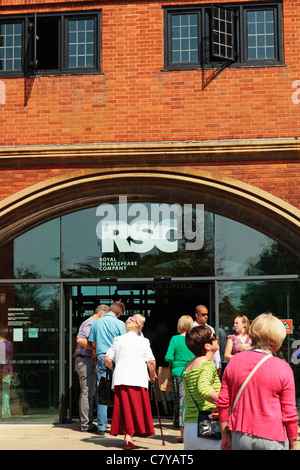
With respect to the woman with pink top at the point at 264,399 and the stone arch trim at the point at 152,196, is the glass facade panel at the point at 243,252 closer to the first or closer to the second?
the stone arch trim at the point at 152,196

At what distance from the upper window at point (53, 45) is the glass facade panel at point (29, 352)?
349 centimetres

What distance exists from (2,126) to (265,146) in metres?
4.10

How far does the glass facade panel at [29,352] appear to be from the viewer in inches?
461

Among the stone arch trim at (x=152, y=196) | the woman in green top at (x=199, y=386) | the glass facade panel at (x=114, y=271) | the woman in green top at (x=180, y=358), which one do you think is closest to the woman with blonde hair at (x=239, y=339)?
the woman in green top at (x=180, y=358)

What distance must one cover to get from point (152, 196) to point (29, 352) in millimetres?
3145

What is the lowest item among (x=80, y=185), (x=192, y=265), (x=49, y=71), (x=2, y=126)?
(x=192, y=265)

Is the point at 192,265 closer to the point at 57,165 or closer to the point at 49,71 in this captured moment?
the point at 57,165

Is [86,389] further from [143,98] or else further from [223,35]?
[223,35]

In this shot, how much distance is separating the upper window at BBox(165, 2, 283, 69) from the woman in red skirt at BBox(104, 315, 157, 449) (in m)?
4.81

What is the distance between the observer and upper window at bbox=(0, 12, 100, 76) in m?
11.8
